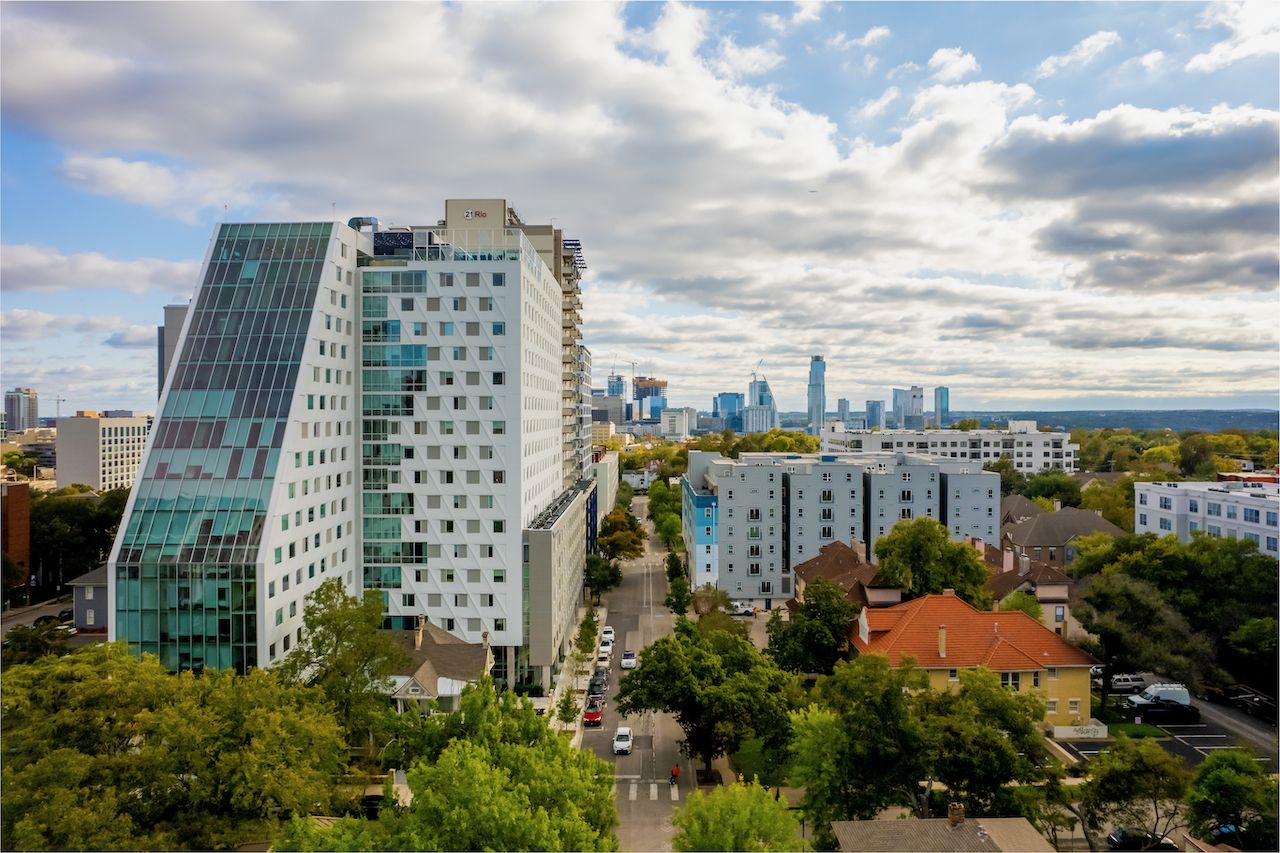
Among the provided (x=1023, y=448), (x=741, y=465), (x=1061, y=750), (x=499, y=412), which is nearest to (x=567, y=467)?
(x=741, y=465)

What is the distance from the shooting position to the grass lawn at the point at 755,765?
A: 113ft

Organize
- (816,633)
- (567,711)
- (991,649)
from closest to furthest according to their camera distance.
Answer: (991,649) → (567,711) → (816,633)

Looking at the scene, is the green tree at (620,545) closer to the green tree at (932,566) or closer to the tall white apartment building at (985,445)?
the green tree at (932,566)

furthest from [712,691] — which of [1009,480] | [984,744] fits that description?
[1009,480]

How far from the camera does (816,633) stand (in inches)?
1748

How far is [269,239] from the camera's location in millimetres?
45688

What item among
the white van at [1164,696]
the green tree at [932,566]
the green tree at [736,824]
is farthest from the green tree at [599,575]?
the green tree at [736,824]

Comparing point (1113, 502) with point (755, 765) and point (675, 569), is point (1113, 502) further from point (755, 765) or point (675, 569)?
point (755, 765)

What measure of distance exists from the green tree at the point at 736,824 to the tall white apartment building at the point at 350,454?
88.6 ft

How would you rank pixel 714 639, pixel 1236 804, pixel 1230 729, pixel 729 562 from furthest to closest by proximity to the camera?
pixel 729 562 < pixel 1230 729 < pixel 714 639 < pixel 1236 804

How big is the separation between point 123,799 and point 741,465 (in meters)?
56.8

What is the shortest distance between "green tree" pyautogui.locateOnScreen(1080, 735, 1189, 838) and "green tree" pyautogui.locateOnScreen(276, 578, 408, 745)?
28.4 metres

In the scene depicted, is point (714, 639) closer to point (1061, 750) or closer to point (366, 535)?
point (1061, 750)

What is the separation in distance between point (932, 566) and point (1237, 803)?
23834 mm
